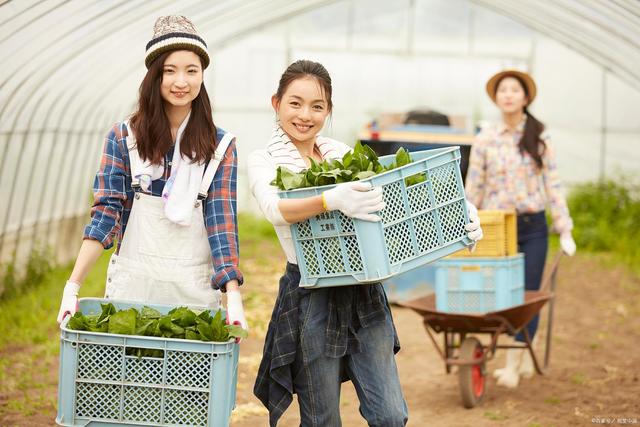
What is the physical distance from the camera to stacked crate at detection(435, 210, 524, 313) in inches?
222

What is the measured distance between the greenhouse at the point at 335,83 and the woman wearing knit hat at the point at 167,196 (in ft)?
6.75

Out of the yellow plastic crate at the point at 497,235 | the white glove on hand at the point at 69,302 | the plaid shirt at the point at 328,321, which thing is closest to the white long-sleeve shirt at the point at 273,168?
the plaid shirt at the point at 328,321

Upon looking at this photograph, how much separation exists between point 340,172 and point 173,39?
763mm

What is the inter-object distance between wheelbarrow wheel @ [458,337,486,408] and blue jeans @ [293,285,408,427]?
2132mm

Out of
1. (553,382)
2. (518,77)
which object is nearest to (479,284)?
(553,382)

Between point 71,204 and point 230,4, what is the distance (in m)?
2.77

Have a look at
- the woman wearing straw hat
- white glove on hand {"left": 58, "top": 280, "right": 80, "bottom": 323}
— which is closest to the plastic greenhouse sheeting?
the woman wearing straw hat

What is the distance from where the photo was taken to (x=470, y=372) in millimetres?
5625

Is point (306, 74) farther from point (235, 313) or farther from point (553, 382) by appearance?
point (553, 382)

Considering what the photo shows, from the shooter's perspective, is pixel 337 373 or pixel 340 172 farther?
pixel 337 373

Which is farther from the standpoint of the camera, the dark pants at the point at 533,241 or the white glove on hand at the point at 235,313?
the dark pants at the point at 533,241

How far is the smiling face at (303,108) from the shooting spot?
3.50m

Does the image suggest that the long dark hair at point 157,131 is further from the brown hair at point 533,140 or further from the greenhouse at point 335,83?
the brown hair at point 533,140

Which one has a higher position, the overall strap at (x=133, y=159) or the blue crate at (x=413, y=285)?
the overall strap at (x=133, y=159)
